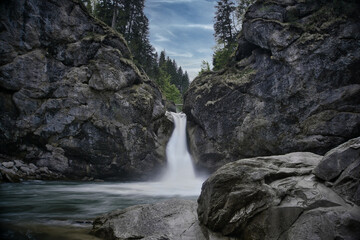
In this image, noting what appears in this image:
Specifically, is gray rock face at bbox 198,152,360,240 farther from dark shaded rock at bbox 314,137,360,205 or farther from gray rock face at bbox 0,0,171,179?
gray rock face at bbox 0,0,171,179

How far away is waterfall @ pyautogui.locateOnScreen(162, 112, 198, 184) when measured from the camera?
21188 millimetres

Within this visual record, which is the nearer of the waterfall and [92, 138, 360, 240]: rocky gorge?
[92, 138, 360, 240]: rocky gorge

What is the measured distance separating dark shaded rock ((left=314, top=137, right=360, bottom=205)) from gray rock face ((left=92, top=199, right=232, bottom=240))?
2.41 metres

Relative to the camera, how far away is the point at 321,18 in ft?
57.2

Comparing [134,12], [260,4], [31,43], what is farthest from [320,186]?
[134,12]

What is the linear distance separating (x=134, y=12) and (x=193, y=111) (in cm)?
1894

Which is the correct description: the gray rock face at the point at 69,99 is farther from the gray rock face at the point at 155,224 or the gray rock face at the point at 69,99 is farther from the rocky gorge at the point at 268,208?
the rocky gorge at the point at 268,208

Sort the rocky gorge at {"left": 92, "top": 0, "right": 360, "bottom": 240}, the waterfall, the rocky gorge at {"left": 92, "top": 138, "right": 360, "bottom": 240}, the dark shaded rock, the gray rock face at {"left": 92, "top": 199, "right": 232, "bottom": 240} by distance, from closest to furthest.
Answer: the rocky gorge at {"left": 92, "top": 138, "right": 360, "bottom": 240}
the dark shaded rock
the rocky gorge at {"left": 92, "top": 0, "right": 360, "bottom": 240}
the gray rock face at {"left": 92, "top": 199, "right": 232, "bottom": 240}
the waterfall

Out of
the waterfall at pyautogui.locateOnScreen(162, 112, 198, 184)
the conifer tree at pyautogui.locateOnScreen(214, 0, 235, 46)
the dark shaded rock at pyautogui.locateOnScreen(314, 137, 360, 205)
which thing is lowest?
the waterfall at pyautogui.locateOnScreen(162, 112, 198, 184)

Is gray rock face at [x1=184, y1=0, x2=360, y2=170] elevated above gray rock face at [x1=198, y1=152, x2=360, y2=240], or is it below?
above

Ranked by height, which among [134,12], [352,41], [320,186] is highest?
[134,12]

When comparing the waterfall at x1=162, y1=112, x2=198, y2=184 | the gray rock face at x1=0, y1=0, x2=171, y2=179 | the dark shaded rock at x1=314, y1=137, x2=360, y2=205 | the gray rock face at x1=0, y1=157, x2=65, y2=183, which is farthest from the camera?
the waterfall at x1=162, y1=112, x2=198, y2=184

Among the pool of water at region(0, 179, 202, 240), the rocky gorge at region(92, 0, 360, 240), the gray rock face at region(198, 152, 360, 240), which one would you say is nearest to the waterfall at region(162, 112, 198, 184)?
the rocky gorge at region(92, 0, 360, 240)

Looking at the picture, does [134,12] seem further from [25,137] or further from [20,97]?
[25,137]
